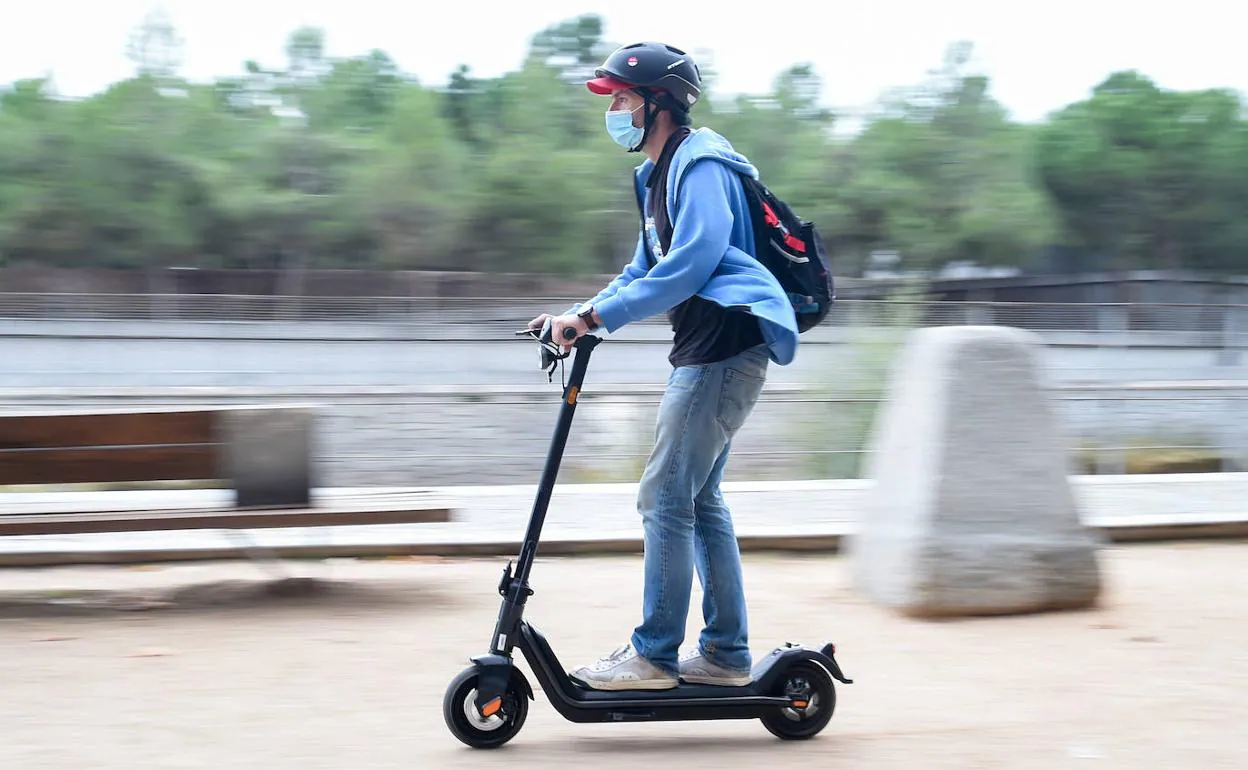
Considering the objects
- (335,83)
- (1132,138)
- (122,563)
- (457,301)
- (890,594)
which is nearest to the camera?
(890,594)

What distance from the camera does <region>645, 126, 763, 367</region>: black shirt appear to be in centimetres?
368

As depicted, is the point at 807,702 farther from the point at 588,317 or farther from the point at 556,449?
the point at 588,317

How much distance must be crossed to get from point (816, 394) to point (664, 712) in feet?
24.8

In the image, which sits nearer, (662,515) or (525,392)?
(662,515)

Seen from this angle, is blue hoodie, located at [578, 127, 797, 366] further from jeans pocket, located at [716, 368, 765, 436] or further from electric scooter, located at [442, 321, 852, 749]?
electric scooter, located at [442, 321, 852, 749]

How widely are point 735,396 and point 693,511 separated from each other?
1.15 feet

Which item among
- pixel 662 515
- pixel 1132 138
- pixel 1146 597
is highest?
pixel 1132 138

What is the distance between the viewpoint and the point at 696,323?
12.2 ft

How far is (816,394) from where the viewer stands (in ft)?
36.4

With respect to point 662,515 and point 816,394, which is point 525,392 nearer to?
point 816,394

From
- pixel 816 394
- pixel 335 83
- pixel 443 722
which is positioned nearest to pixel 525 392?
pixel 816 394

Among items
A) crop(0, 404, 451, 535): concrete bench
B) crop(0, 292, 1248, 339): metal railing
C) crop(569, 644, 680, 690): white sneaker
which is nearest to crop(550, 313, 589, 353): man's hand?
crop(569, 644, 680, 690): white sneaker

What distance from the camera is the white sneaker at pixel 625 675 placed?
147 inches

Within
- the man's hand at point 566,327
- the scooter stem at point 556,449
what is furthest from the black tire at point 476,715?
the man's hand at point 566,327
